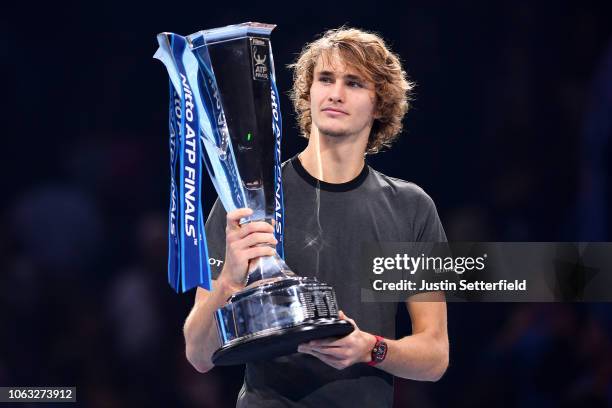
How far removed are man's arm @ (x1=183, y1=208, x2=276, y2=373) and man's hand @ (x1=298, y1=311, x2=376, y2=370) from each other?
0.61 ft

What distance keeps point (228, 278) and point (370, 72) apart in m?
0.59

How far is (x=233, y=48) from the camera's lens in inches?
76.7

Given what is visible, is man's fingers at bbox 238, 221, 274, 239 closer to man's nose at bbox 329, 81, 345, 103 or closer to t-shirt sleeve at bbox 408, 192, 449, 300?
man's nose at bbox 329, 81, 345, 103

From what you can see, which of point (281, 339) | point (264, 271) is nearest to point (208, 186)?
point (264, 271)

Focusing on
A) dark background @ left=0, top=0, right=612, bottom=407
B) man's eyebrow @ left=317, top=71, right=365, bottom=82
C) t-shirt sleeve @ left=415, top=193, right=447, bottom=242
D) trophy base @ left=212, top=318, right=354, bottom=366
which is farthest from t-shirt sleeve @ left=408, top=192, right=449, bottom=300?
dark background @ left=0, top=0, right=612, bottom=407

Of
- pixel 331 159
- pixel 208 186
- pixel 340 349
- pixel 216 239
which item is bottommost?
pixel 340 349

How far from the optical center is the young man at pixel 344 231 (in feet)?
6.80

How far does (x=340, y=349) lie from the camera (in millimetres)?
1879

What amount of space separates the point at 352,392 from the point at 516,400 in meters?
1.35

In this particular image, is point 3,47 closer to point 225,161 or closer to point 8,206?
point 8,206

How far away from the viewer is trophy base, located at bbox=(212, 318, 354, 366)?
5.94ft

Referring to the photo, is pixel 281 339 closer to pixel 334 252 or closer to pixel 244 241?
pixel 244 241

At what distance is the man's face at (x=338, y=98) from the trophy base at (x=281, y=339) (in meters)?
0.48

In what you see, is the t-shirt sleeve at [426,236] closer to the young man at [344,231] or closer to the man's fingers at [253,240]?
the young man at [344,231]
